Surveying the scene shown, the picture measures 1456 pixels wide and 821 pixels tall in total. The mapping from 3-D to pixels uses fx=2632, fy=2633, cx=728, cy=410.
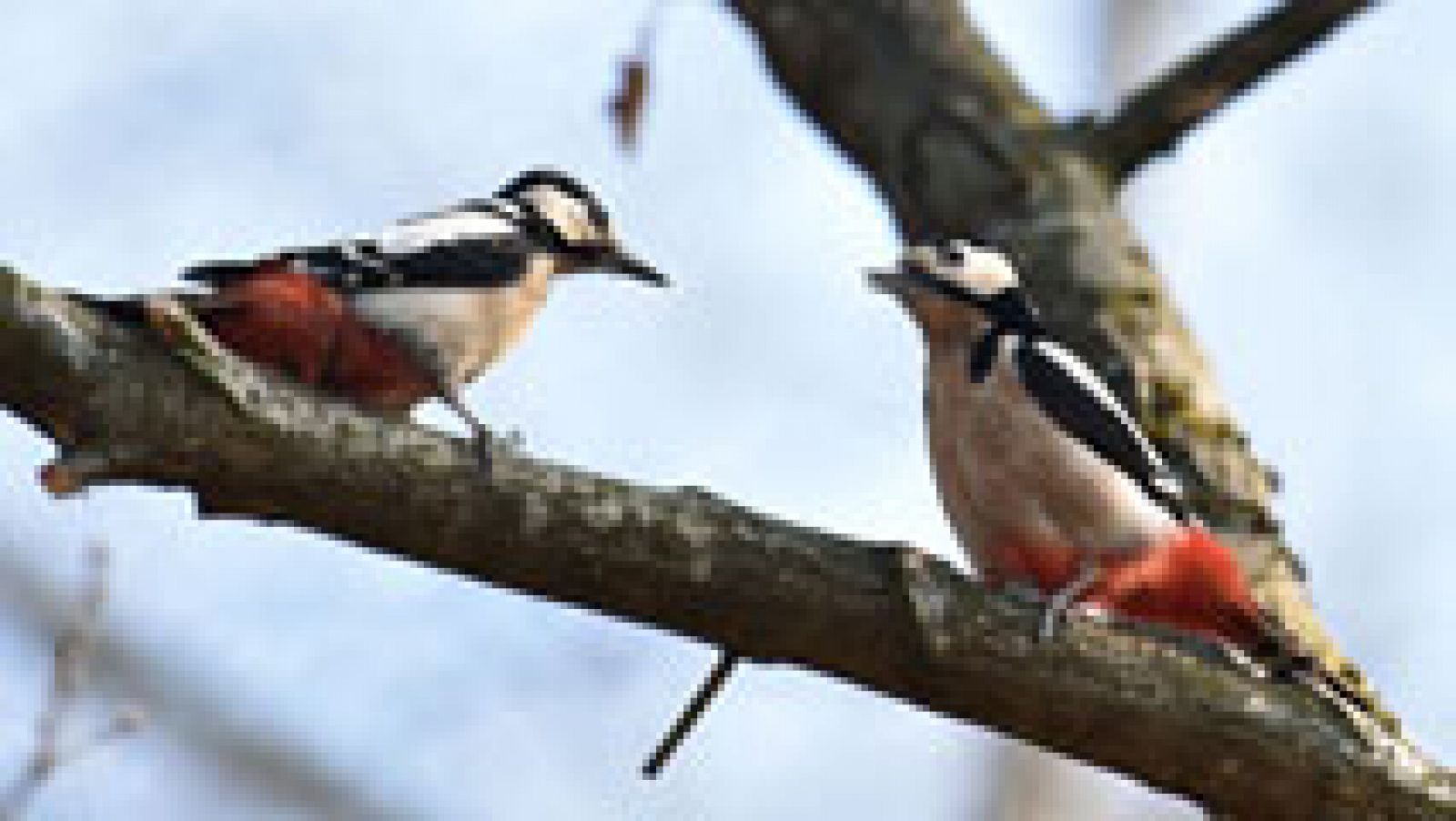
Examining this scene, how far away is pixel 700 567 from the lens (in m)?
3.14

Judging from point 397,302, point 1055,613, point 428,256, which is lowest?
point 1055,613

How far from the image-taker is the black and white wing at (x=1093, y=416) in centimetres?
430

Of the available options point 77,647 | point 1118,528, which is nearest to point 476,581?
point 77,647

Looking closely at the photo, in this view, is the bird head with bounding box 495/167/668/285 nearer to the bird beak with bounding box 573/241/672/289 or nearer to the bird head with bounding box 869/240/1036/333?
the bird beak with bounding box 573/241/672/289

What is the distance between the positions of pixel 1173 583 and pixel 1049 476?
33 cm

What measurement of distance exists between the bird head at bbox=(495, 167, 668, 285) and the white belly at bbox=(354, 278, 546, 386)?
0.26m

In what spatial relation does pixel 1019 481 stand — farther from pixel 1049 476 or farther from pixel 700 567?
pixel 700 567

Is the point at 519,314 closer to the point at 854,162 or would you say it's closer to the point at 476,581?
the point at 476,581

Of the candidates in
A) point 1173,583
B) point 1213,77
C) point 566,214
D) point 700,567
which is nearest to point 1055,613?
point 700,567

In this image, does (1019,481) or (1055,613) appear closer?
(1055,613)

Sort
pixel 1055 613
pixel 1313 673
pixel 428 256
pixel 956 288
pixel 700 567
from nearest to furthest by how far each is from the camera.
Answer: pixel 700 567, pixel 1055 613, pixel 1313 673, pixel 428 256, pixel 956 288

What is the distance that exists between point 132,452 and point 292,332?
671 millimetres

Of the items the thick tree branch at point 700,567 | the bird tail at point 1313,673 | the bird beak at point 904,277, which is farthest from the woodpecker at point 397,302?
the bird tail at point 1313,673

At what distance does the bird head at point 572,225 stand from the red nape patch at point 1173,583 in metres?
0.82
